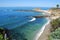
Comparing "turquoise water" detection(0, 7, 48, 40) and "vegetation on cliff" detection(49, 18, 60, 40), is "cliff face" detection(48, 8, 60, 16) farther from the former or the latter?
"turquoise water" detection(0, 7, 48, 40)

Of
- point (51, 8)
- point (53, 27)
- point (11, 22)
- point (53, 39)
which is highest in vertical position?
point (51, 8)

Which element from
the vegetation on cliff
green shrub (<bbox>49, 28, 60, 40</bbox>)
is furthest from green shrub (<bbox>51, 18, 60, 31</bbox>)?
green shrub (<bbox>49, 28, 60, 40</bbox>)

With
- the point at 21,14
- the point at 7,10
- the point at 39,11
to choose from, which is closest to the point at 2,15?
the point at 7,10

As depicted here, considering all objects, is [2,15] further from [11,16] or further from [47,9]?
[47,9]

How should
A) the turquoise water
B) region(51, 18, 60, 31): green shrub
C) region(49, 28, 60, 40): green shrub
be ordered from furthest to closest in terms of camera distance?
region(51, 18, 60, 31): green shrub < region(49, 28, 60, 40): green shrub < the turquoise water

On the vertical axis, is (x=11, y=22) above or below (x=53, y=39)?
above

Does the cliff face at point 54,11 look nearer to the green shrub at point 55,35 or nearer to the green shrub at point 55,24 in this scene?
the green shrub at point 55,24

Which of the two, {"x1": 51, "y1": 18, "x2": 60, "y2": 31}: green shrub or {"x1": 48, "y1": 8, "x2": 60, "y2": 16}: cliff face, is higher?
{"x1": 48, "y1": 8, "x2": 60, "y2": 16}: cliff face

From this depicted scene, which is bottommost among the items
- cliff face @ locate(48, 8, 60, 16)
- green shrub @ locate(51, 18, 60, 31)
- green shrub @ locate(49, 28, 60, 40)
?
green shrub @ locate(49, 28, 60, 40)

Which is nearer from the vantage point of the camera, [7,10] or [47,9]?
[7,10]

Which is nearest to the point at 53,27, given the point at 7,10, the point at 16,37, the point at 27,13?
the point at 27,13
